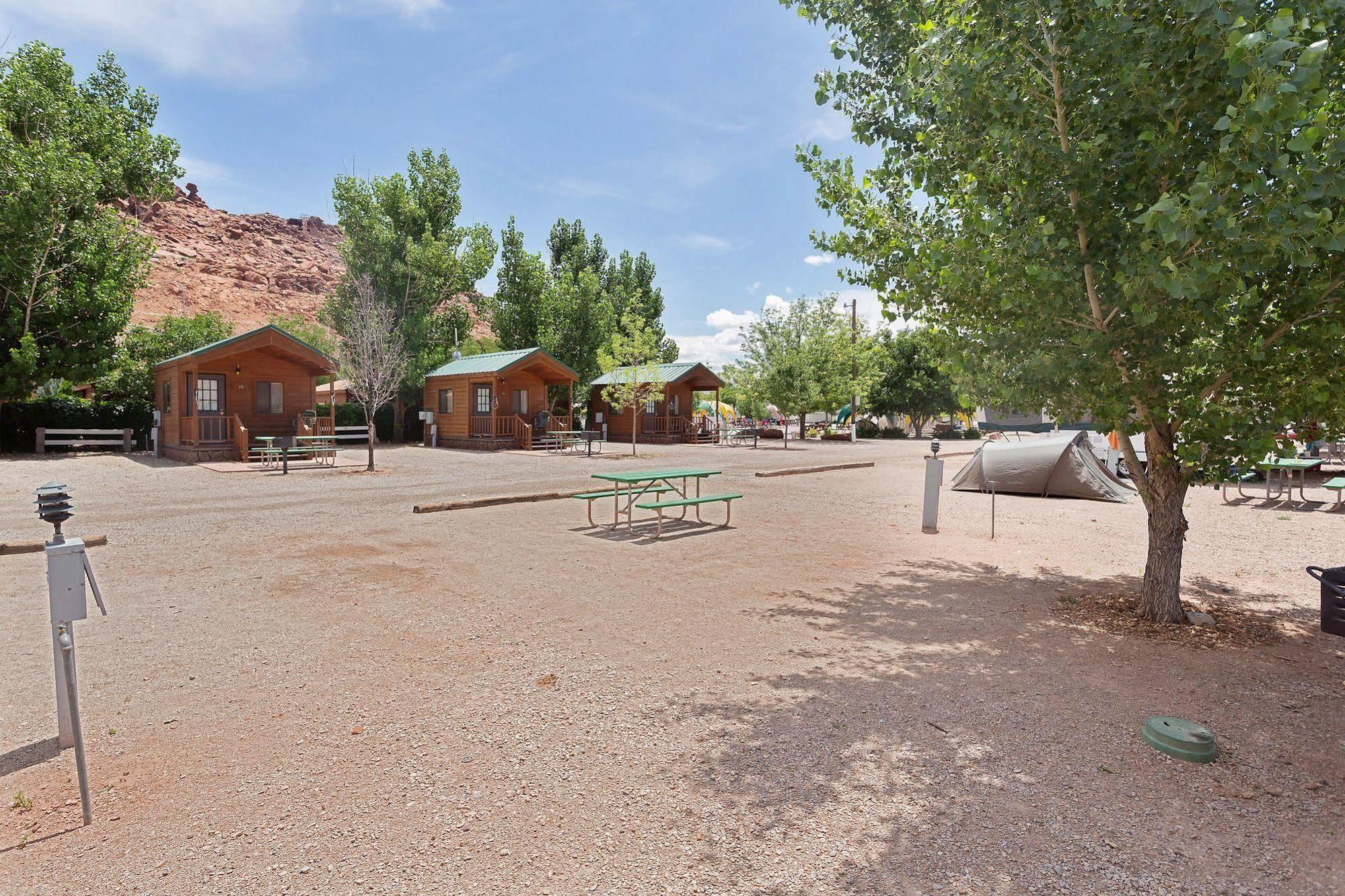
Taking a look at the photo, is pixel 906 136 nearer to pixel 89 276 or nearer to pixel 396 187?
pixel 89 276

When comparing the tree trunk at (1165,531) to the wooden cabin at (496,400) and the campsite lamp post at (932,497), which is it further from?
the wooden cabin at (496,400)

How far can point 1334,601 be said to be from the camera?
385 cm

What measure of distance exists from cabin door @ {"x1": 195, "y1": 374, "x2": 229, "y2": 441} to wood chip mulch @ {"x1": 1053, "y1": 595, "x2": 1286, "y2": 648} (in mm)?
22471

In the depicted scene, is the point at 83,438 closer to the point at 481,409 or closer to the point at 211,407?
the point at 211,407

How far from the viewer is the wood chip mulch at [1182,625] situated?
197 inches

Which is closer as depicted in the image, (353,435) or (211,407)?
(211,407)

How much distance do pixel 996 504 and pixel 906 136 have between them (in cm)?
844

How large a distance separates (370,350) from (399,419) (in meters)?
10.7

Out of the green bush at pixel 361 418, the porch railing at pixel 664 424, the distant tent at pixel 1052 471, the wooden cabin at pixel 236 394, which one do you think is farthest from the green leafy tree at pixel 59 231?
the distant tent at pixel 1052 471

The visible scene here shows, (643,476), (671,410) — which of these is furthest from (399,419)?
(643,476)

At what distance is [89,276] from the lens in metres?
21.9

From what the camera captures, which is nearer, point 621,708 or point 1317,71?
point 1317,71

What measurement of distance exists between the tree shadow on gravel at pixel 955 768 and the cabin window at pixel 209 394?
21.9 meters

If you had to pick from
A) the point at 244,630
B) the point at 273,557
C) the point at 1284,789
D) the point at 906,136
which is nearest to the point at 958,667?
the point at 1284,789
